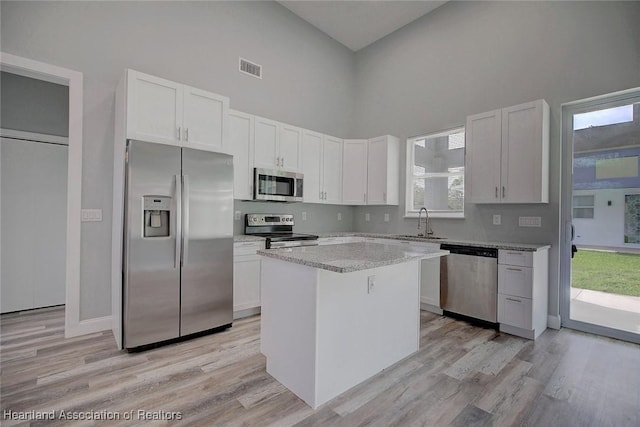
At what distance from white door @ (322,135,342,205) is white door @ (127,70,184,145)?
2294 millimetres

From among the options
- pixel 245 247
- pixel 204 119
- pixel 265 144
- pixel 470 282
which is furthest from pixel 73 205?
pixel 470 282

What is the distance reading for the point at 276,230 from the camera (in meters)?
4.36

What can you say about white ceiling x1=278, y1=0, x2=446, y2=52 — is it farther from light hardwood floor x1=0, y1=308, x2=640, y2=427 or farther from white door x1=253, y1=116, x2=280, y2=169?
light hardwood floor x1=0, y1=308, x2=640, y2=427

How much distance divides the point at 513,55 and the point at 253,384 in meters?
4.47

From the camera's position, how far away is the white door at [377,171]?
465 centimetres

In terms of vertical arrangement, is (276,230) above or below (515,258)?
above

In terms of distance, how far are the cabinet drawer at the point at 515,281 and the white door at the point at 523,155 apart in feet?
2.48

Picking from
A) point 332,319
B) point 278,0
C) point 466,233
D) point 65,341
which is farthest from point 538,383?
point 278,0

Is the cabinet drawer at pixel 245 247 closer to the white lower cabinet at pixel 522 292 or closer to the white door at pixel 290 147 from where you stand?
the white door at pixel 290 147

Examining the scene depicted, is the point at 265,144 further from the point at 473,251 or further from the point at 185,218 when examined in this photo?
the point at 473,251

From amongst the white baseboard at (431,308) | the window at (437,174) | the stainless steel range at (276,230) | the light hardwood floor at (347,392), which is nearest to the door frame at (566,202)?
the light hardwood floor at (347,392)

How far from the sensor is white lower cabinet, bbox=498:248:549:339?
295 centimetres

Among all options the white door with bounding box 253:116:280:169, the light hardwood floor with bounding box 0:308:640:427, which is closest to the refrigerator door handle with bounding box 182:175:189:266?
the light hardwood floor with bounding box 0:308:640:427

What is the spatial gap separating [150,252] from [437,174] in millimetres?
3863
